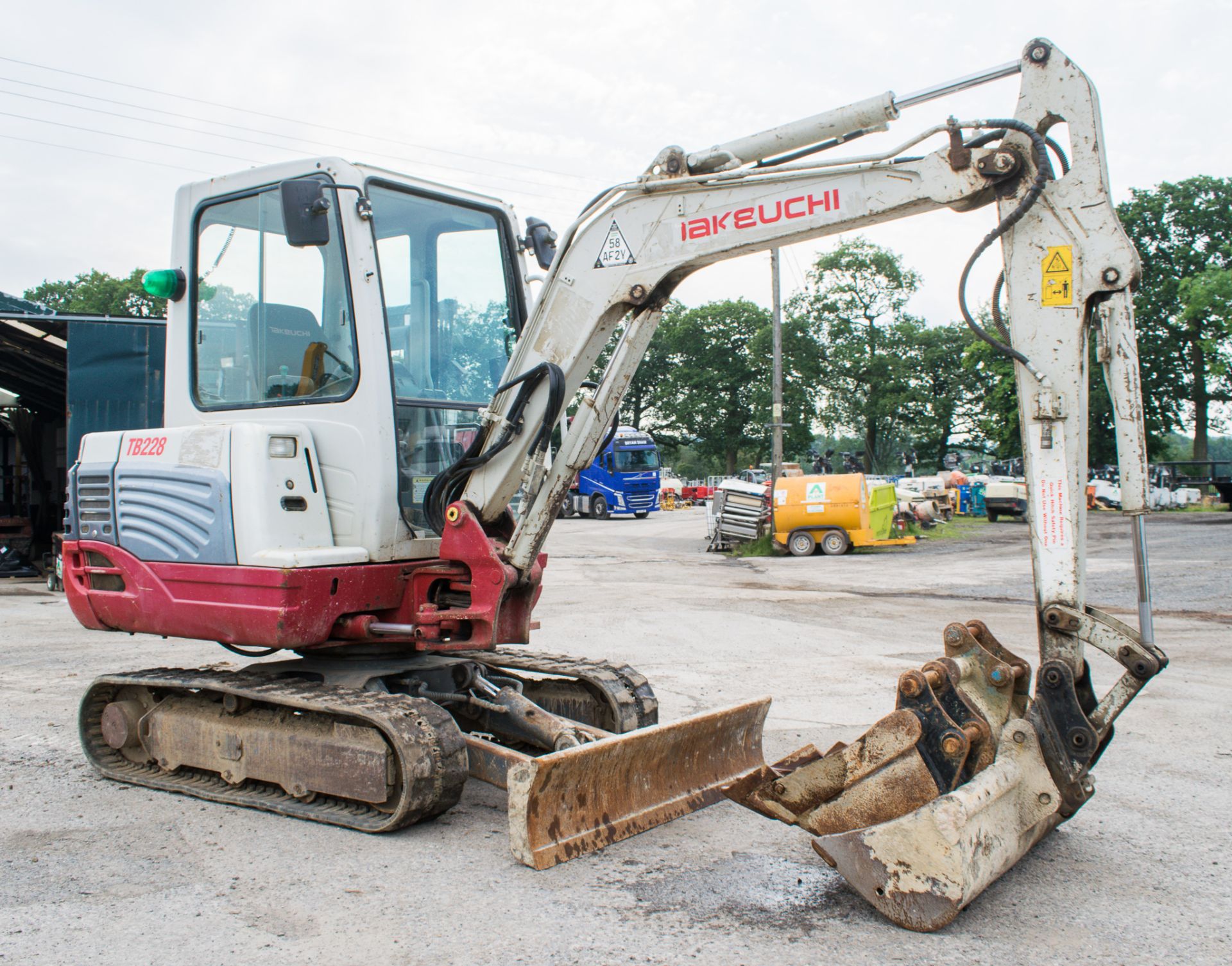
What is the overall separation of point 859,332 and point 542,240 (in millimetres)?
63443

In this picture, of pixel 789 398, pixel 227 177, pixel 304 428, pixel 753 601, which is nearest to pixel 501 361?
pixel 304 428

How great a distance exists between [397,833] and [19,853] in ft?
5.11

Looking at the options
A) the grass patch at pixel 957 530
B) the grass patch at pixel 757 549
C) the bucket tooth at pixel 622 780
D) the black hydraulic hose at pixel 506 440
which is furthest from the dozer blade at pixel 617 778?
the grass patch at pixel 957 530

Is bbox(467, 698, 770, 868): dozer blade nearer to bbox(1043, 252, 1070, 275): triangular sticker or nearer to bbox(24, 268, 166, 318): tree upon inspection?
bbox(1043, 252, 1070, 275): triangular sticker

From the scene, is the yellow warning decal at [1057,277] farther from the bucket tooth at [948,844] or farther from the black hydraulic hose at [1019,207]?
the bucket tooth at [948,844]

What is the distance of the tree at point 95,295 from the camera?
59.8m

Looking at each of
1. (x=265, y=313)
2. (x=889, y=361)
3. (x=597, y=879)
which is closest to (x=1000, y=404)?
A: (x=889, y=361)

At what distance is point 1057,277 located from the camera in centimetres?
411

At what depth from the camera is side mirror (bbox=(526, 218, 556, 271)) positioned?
231 inches

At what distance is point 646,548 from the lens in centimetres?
2394

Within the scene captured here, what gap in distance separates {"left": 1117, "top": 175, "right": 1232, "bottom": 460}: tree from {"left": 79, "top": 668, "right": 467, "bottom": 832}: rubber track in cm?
4622

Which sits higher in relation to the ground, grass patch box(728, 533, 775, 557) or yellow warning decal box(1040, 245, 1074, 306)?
yellow warning decal box(1040, 245, 1074, 306)

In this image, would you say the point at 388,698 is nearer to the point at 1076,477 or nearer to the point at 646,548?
the point at 1076,477

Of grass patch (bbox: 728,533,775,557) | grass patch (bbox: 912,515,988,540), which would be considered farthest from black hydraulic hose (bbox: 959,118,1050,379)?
grass patch (bbox: 912,515,988,540)
